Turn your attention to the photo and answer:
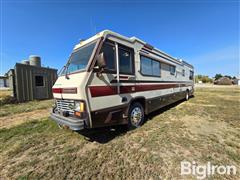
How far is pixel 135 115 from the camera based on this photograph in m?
4.34

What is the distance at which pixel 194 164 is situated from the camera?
8.42 feet

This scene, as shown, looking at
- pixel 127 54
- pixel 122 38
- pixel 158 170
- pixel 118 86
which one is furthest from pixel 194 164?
pixel 122 38

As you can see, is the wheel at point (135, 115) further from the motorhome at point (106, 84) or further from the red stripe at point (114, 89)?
the red stripe at point (114, 89)

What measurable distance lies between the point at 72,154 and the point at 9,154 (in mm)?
1522

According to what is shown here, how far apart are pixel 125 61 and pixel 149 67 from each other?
1505 mm

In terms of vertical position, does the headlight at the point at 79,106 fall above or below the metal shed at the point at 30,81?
below

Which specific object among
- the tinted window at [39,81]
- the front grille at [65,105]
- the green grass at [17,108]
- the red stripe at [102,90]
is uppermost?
the tinted window at [39,81]

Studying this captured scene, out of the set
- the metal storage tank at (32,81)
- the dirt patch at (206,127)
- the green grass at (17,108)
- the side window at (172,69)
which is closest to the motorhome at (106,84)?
the dirt patch at (206,127)

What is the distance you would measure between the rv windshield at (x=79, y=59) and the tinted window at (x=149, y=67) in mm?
2037

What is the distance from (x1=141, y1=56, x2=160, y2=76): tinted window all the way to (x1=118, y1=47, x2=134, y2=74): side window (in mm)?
705

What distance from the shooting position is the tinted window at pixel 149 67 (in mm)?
4710

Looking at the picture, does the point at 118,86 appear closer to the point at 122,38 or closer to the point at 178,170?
the point at 122,38

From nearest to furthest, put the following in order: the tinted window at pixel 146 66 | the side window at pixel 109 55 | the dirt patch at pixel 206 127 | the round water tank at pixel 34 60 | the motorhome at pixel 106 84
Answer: the motorhome at pixel 106 84 → the side window at pixel 109 55 → the dirt patch at pixel 206 127 → the tinted window at pixel 146 66 → the round water tank at pixel 34 60

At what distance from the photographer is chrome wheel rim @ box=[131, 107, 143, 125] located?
167 inches
